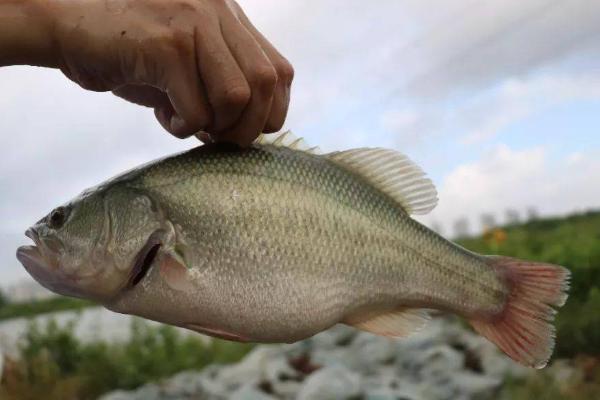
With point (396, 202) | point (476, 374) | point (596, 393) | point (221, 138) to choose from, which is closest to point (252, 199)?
point (221, 138)

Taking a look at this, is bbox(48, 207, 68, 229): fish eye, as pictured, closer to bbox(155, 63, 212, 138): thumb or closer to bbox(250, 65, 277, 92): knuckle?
bbox(155, 63, 212, 138): thumb

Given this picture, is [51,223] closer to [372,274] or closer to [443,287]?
[372,274]

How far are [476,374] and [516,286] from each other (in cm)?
463

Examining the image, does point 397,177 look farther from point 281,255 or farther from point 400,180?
point 281,255

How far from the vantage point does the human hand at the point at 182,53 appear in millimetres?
1846

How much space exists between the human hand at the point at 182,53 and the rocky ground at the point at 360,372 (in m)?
4.55

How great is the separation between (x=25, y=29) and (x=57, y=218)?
1.80ft

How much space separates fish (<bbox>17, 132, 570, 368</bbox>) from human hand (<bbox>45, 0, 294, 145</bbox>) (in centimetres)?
27

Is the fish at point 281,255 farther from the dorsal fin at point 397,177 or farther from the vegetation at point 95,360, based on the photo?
the vegetation at point 95,360

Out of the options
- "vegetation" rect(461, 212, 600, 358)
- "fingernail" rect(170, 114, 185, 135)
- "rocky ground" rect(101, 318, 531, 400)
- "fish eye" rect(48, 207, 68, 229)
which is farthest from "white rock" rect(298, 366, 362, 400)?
"fingernail" rect(170, 114, 185, 135)

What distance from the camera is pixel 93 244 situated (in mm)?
2166

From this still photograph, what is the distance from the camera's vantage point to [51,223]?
2.25 m

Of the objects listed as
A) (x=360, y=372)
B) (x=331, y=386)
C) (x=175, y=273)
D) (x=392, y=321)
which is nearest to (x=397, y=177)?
(x=392, y=321)

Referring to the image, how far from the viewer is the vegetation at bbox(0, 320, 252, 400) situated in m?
7.58
